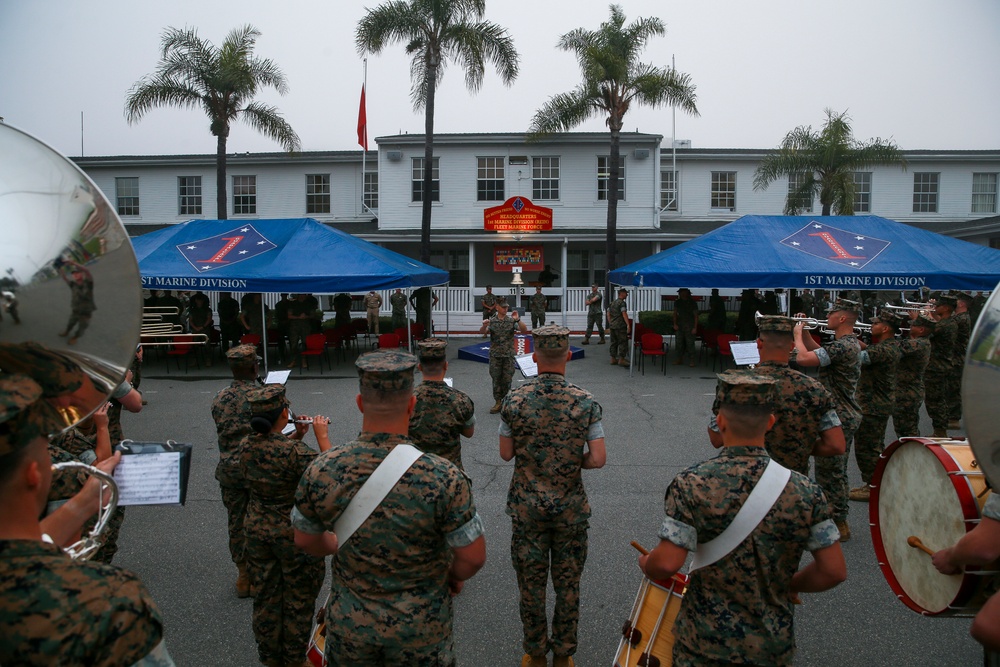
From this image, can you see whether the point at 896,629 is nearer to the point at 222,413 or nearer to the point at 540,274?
the point at 222,413

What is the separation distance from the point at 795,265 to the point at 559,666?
12.1 m

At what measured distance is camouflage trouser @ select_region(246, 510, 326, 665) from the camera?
3555 mm

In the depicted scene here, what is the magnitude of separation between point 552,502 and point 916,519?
176cm

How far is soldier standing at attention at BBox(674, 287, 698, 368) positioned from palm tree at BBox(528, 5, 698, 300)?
636cm

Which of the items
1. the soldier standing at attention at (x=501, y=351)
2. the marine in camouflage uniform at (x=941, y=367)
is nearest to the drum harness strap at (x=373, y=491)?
the soldier standing at attention at (x=501, y=351)

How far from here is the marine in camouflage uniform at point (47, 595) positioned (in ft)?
4.71

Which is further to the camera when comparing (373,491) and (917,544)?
(917,544)

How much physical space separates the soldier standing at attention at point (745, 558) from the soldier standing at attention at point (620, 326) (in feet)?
42.4

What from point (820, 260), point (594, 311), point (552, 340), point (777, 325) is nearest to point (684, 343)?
point (820, 260)

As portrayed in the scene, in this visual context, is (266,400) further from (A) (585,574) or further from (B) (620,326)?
(B) (620,326)

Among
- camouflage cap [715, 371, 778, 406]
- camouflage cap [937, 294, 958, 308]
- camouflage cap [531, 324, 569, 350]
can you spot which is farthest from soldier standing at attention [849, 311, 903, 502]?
camouflage cap [715, 371, 778, 406]

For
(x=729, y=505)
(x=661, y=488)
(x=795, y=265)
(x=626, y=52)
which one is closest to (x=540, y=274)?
(x=626, y=52)

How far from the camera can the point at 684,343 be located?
1575 cm

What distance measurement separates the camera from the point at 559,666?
371 cm
